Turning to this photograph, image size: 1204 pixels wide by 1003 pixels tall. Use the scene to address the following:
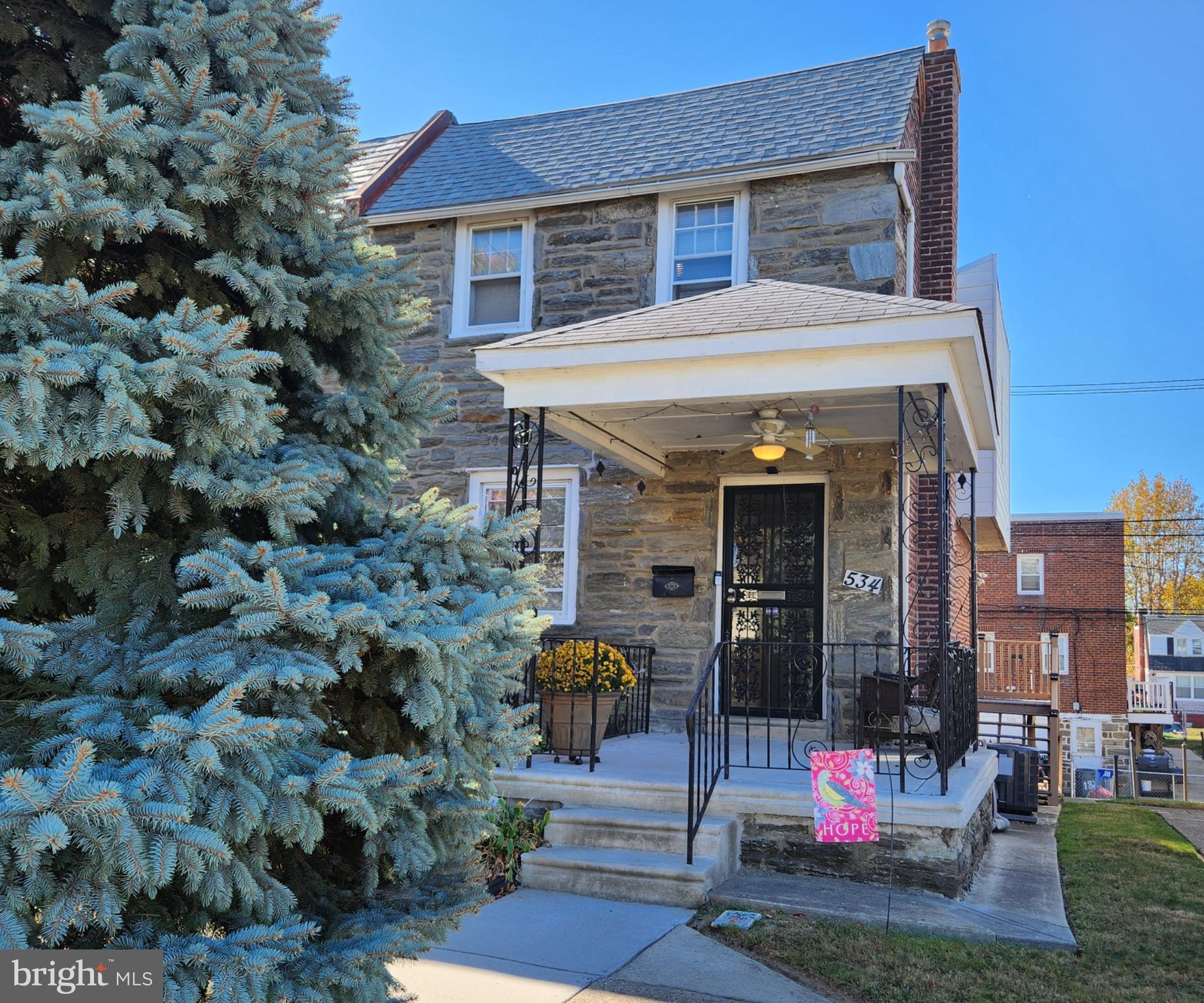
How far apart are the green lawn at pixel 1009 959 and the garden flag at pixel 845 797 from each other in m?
0.49

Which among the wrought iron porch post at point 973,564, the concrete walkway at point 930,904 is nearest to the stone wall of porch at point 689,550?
the wrought iron porch post at point 973,564

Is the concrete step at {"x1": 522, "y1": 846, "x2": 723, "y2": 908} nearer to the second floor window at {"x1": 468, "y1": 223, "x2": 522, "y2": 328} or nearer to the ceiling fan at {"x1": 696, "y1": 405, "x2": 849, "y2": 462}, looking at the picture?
the ceiling fan at {"x1": 696, "y1": 405, "x2": 849, "y2": 462}

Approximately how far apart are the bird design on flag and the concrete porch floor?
1.91ft

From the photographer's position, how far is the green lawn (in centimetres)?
443

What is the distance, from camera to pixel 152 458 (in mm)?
3061

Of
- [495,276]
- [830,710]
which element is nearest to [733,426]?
[830,710]

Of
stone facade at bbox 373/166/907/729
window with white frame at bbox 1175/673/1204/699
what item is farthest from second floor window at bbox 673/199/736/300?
window with white frame at bbox 1175/673/1204/699

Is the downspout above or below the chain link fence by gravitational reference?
above

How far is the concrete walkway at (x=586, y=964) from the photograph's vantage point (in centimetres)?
420

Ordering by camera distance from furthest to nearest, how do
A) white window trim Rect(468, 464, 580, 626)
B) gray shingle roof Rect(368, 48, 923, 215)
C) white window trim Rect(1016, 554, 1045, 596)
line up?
white window trim Rect(1016, 554, 1045, 596) < white window trim Rect(468, 464, 580, 626) < gray shingle roof Rect(368, 48, 923, 215)

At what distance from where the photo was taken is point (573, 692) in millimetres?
7289

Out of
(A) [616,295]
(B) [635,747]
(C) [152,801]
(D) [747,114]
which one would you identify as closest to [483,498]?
(A) [616,295]

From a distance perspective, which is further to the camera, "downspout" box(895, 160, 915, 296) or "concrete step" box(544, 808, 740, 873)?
"downspout" box(895, 160, 915, 296)

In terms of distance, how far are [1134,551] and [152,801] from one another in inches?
1592
